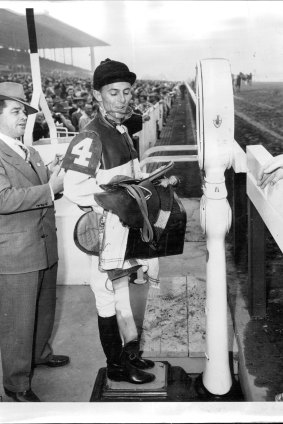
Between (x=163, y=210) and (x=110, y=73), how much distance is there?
69 cm

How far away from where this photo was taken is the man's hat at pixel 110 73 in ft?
7.65

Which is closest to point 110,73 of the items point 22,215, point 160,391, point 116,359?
point 22,215

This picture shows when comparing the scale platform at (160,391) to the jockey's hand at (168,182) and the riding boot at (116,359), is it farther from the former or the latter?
the jockey's hand at (168,182)

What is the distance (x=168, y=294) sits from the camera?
3.73 metres

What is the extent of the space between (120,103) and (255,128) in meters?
21.3

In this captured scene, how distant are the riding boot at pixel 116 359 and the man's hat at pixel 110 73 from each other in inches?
46.6

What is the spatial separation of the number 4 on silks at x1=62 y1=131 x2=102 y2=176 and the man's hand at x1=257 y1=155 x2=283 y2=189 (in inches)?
29.6

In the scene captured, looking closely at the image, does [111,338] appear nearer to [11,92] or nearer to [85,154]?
[85,154]

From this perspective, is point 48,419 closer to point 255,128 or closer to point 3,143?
point 3,143

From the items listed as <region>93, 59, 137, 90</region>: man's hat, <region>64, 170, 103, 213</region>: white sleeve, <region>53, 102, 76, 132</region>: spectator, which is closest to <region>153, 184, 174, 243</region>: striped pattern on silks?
<region>64, 170, 103, 213</region>: white sleeve

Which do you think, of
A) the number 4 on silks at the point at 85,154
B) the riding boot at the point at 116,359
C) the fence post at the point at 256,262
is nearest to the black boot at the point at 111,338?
the riding boot at the point at 116,359

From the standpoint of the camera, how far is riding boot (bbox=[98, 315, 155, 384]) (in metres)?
2.54

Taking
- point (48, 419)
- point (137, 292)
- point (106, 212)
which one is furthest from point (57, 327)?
point (48, 419)

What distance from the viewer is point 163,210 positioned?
2.37m
